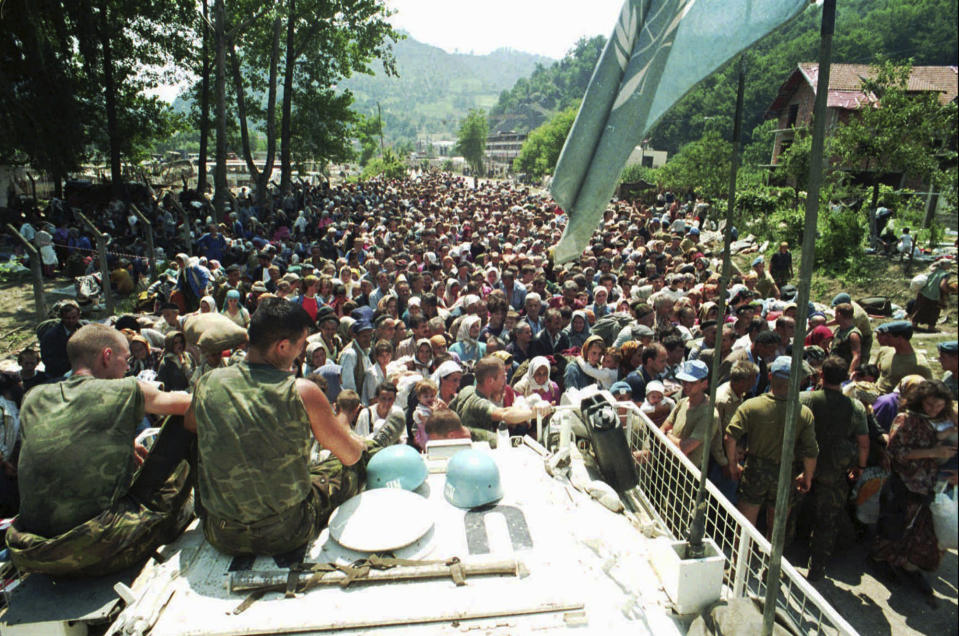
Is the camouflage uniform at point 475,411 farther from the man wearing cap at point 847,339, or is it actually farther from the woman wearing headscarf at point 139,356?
the man wearing cap at point 847,339

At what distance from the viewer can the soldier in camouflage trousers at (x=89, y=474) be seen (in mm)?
2820

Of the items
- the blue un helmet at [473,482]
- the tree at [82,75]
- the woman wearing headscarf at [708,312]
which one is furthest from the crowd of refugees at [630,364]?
the tree at [82,75]

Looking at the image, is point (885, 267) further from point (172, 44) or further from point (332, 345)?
point (172, 44)

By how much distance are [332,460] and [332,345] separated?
4367 mm

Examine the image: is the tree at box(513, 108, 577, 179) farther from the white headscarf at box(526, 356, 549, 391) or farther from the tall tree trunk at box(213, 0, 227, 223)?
the white headscarf at box(526, 356, 549, 391)

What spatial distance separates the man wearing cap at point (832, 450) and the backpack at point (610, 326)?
3.34 m

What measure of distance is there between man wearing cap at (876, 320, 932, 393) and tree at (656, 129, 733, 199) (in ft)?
78.1

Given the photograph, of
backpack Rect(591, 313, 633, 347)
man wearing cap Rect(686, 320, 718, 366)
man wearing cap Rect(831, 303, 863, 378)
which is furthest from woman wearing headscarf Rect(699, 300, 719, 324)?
man wearing cap Rect(831, 303, 863, 378)

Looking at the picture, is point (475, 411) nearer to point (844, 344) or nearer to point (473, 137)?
point (844, 344)

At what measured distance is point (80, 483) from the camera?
2.87 m

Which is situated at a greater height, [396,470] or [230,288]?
[396,470]

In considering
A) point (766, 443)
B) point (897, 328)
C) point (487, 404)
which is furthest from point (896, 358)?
point (487, 404)

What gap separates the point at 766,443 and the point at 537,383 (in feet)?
8.02

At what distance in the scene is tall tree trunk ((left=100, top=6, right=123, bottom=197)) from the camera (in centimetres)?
2352
